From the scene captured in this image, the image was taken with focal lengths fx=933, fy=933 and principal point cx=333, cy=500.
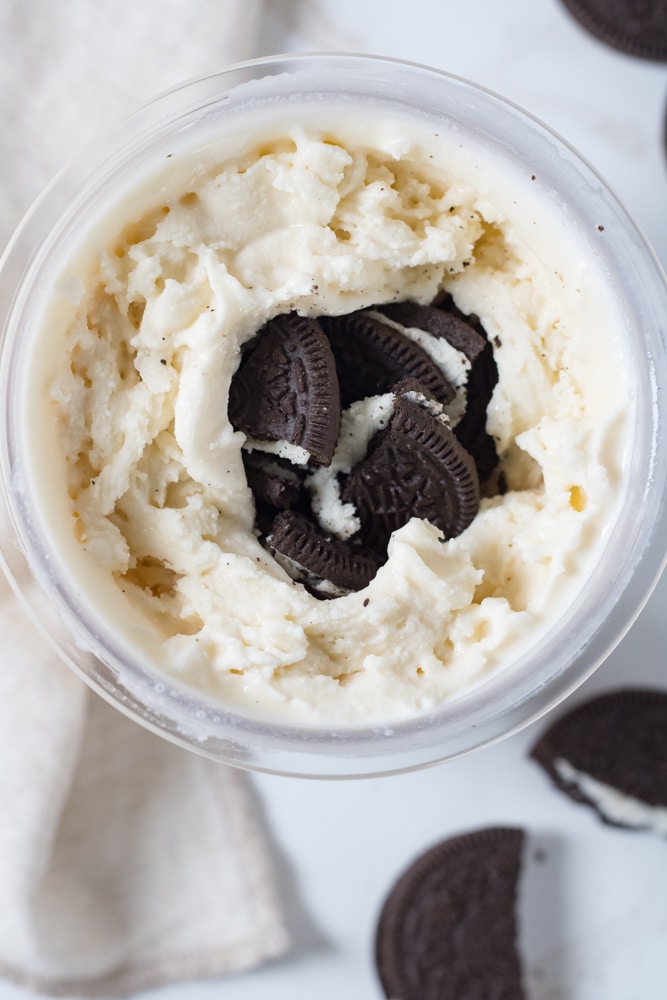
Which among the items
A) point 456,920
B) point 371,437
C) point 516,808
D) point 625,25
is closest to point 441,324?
point 371,437

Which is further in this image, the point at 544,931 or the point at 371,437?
the point at 544,931

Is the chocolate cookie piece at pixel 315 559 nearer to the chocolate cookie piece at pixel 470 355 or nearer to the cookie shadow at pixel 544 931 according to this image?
the chocolate cookie piece at pixel 470 355

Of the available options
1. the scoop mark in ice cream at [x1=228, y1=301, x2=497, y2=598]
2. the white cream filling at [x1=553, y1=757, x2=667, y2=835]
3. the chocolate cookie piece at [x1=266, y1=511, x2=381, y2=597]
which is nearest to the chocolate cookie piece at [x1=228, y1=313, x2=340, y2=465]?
the scoop mark in ice cream at [x1=228, y1=301, x2=497, y2=598]

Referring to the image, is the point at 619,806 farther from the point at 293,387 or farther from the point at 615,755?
the point at 293,387

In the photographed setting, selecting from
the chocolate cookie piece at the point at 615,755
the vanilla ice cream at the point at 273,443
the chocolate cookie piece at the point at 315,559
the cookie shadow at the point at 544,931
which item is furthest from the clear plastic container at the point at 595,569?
the cookie shadow at the point at 544,931

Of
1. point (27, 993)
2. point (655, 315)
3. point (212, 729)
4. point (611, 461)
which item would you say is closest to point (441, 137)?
point (655, 315)

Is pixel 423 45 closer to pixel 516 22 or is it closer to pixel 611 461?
pixel 516 22
